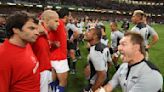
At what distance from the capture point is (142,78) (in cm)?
398

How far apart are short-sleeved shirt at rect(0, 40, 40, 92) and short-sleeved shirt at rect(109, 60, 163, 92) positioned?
102cm

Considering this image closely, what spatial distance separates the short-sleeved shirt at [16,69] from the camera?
415 centimetres

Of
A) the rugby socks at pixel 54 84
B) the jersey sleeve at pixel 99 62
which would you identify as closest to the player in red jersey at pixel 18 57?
the jersey sleeve at pixel 99 62

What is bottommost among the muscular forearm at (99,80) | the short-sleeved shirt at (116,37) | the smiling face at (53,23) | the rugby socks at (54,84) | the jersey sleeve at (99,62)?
the short-sleeved shirt at (116,37)

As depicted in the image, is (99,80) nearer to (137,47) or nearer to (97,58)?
(97,58)

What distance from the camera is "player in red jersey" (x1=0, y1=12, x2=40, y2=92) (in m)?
4.16

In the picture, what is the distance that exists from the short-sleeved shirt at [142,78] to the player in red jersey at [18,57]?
3.40 ft

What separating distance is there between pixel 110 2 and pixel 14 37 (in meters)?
56.6

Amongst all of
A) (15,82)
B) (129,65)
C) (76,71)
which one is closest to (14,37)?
(15,82)

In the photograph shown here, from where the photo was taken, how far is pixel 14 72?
4215 millimetres

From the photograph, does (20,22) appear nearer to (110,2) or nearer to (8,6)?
(8,6)

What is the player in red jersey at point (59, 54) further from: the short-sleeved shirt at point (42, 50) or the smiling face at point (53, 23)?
the short-sleeved shirt at point (42, 50)

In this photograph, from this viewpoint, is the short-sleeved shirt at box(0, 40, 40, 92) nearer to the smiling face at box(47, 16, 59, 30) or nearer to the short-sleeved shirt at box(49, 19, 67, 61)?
the smiling face at box(47, 16, 59, 30)

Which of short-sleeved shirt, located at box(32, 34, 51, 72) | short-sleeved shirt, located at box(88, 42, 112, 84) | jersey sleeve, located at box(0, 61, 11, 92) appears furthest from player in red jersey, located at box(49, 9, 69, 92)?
jersey sleeve, located at box(0, 61, 11, 92)
